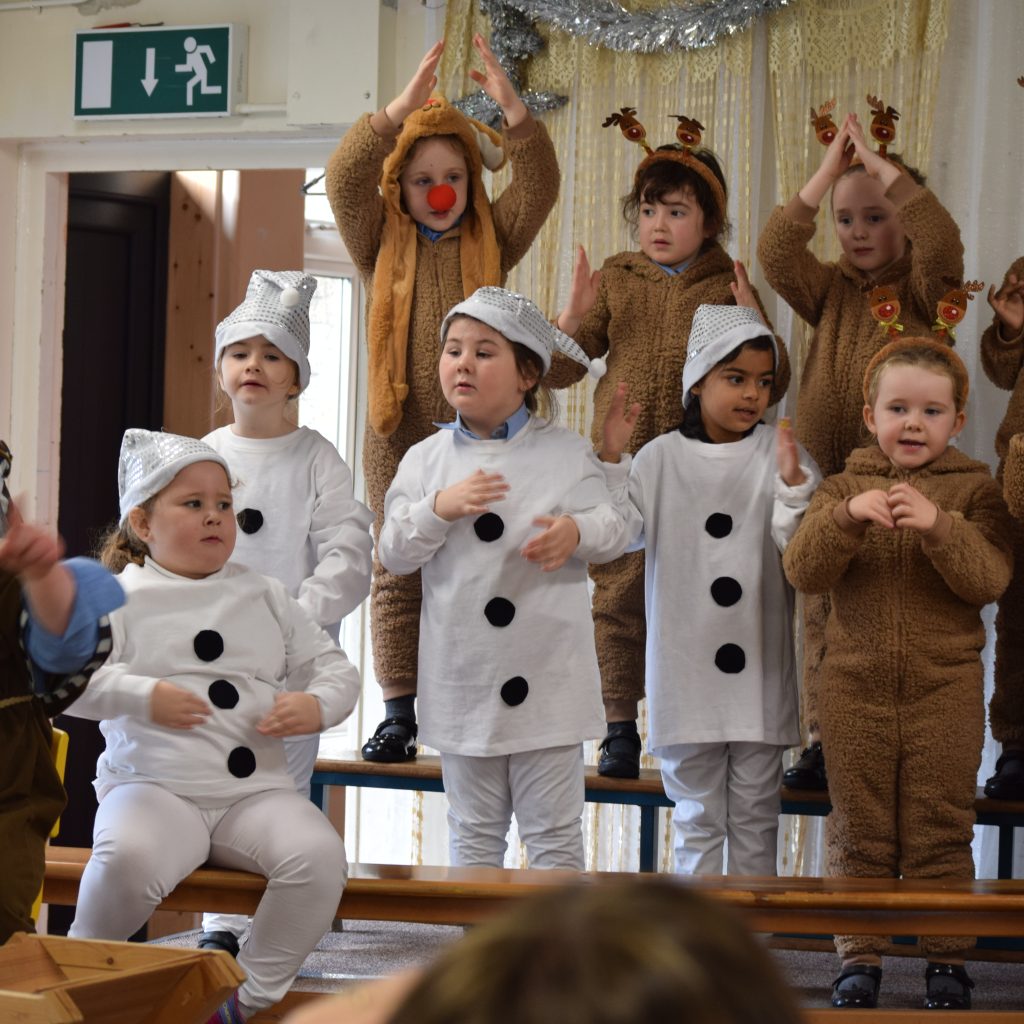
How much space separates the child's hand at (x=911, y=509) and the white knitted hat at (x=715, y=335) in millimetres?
548

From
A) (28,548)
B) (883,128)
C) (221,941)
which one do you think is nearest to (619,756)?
(221,941)

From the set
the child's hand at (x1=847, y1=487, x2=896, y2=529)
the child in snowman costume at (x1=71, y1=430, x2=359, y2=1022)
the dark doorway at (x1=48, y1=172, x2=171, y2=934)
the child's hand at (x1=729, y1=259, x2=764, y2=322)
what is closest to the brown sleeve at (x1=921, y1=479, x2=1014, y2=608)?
the child's hand at (x1=847, y1=487, x2=896, y2=529)

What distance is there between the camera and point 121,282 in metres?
5.99

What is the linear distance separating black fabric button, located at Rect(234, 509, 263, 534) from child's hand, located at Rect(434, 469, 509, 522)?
543 mm

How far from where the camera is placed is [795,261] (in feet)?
11.3

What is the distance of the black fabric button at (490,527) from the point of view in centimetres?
300

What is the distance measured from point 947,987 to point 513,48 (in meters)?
2.73

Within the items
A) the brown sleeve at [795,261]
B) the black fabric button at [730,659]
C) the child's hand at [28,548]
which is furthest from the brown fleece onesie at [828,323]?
the child's hand at [28,548]

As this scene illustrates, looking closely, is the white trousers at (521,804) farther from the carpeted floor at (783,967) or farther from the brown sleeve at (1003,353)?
the brown sleeve at (1003,353)

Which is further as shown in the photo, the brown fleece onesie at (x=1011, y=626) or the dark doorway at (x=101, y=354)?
the dark doorway at (x=101, y=354)

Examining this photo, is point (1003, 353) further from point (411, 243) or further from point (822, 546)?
point (411, 243)

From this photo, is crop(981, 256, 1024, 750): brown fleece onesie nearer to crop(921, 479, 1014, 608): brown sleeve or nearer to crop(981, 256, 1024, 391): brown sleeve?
crop(981, 256, 1024, 391): brown sleeve

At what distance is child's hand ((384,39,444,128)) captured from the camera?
131 inches

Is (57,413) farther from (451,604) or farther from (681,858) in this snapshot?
(681,858)
